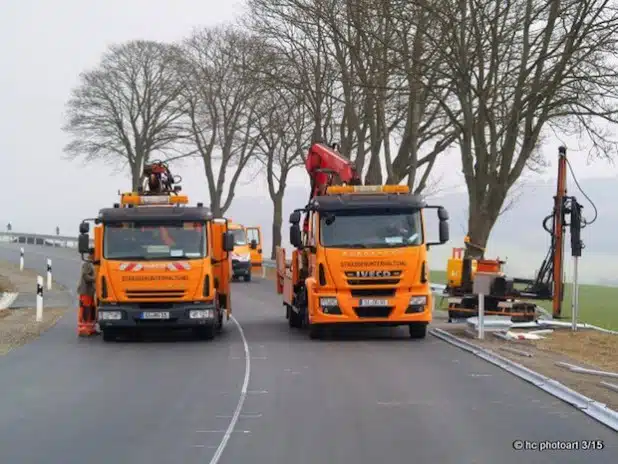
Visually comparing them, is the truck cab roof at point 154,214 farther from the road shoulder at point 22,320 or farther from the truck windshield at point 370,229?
the road shoulder at point 22,320

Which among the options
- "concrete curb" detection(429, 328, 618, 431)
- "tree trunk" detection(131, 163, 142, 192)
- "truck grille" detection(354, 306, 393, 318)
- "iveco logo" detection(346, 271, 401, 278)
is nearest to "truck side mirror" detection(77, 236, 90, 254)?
"iveco logo" detection(346, 271, 401, 278)

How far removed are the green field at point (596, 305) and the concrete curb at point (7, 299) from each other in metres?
15.6

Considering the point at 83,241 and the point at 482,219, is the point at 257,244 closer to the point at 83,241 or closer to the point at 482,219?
the point at 482,219

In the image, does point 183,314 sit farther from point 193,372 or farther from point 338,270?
point 193,372

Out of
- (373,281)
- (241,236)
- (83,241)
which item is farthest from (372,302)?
(241,236)

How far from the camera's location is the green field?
94.3 feet

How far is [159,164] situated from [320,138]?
1352cm

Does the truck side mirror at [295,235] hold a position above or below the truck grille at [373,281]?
above

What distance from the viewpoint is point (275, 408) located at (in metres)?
12.4

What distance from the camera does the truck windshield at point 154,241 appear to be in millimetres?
21312

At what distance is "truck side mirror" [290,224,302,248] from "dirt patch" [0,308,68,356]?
5587 mm

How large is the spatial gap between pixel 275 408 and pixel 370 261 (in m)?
8.89

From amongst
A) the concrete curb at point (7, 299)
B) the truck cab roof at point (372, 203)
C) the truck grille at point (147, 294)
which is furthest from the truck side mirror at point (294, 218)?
the concrete curb at point (7, 299)

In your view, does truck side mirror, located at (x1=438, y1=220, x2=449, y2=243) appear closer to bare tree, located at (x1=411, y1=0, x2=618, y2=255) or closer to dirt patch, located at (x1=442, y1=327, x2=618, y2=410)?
dirt patch, located at (x1=442, y1=327, x2=618, y2=410)
